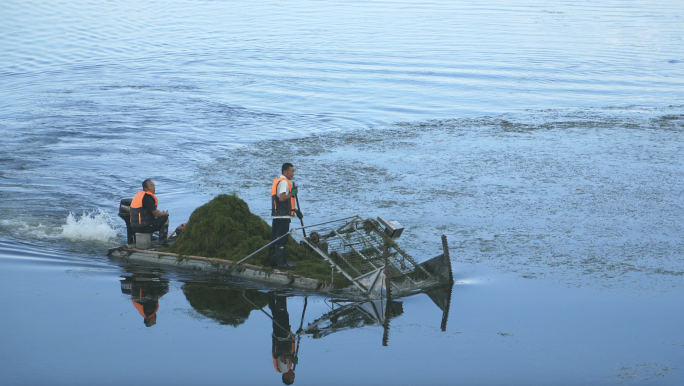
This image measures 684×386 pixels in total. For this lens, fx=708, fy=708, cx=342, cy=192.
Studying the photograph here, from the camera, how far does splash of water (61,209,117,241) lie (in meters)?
13.0

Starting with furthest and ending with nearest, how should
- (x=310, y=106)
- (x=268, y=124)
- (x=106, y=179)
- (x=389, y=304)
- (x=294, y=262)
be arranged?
(x=310, y=106)
(x=268, y=124)
(x=106, y=179)
(x=294, y=262)
(x=389, y=304)

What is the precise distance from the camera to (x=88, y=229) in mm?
13062

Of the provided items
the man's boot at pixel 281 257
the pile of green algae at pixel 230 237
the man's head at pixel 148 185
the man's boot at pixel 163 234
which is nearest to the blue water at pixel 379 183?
the pile of green algae at pixel 230 237

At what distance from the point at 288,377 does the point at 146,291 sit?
3467 mm

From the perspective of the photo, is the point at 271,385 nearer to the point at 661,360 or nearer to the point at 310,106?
the point at 661,360

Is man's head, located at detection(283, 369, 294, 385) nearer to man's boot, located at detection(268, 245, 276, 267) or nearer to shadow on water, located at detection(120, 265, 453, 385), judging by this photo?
shadow on water, located at detection(120, 265, 453, 385)

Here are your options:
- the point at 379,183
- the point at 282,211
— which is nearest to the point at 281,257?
the point at 282,211

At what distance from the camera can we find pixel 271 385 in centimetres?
813

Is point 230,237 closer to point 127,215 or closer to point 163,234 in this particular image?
point 163,234

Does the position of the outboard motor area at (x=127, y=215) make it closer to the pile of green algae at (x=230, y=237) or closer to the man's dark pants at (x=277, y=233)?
the pile of green algae at (x=230, y=237)

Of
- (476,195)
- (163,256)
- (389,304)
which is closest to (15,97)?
(163,256)

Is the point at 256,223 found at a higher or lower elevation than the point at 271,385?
higher

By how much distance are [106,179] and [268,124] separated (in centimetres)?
599

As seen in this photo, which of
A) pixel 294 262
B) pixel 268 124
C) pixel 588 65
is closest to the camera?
pixel 294 262
